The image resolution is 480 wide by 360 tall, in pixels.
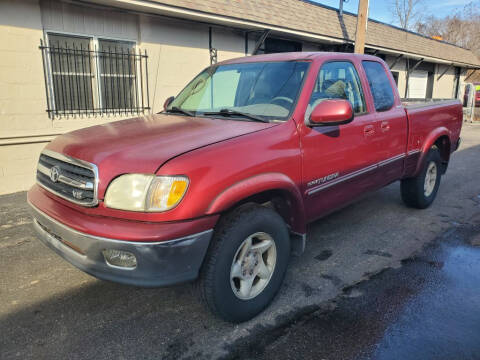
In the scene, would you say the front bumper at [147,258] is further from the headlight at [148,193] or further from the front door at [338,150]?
the front door at [338,150]

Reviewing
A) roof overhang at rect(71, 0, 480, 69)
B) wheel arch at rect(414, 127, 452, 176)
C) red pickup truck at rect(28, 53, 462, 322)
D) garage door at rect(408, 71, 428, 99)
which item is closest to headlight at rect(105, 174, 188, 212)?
red pickup truck at rect(28, 53, 462, 322)

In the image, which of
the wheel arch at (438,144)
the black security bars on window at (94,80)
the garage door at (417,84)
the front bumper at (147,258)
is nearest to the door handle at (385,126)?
the wheel arch at (438,144)

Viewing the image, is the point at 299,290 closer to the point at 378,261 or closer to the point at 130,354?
the point at 378,261

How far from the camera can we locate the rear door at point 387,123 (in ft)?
13.3

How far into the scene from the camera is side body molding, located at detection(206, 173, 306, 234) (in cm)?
241

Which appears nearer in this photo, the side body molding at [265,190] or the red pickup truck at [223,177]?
the red pickup truck at [223,177]

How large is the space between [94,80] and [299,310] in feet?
20.7

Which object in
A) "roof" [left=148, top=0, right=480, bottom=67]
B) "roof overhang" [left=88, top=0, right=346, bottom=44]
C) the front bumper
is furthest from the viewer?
"roof" [left=148, top=0, right=480, bottom=67]

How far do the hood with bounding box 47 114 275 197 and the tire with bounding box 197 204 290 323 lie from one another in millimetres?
576

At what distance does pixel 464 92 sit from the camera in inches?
895

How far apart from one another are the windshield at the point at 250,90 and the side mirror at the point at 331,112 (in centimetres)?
22

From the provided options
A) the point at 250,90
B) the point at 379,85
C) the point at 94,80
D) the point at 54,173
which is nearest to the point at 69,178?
the point at 54,173

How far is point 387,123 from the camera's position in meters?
4.10

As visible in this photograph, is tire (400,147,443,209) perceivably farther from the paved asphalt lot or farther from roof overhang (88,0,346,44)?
roof overhang (88,0,346,44)
